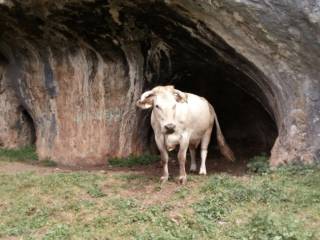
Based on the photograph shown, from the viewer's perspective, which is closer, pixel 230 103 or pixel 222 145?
pixel 222 145

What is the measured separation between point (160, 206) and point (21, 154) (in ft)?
20.4

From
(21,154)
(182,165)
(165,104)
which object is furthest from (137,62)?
(21,154)

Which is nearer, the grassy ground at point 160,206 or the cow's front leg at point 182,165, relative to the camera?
the grassy ground at point 160,206

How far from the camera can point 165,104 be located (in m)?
7.86

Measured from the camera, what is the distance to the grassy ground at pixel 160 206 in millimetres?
5801

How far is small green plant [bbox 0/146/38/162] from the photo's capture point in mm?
11539

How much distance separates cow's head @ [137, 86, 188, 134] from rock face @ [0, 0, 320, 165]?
56.2 inches

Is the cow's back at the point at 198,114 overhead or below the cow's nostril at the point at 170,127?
overhead

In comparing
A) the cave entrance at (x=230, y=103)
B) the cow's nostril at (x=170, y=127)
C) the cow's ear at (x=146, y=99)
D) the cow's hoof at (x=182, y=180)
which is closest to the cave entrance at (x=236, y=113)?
the cave entrance at (x=230, y=103)

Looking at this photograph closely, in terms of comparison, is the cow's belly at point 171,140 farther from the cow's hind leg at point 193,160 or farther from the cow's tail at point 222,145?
the cow's tail at point 222,145

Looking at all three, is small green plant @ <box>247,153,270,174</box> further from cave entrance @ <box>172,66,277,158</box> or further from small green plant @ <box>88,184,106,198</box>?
cave entrance @ <box>172,66,277,158</box>

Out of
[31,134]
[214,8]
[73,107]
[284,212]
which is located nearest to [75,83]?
[73,107]

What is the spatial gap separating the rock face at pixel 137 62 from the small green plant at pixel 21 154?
1.45ft

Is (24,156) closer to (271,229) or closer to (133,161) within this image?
(133,161)
